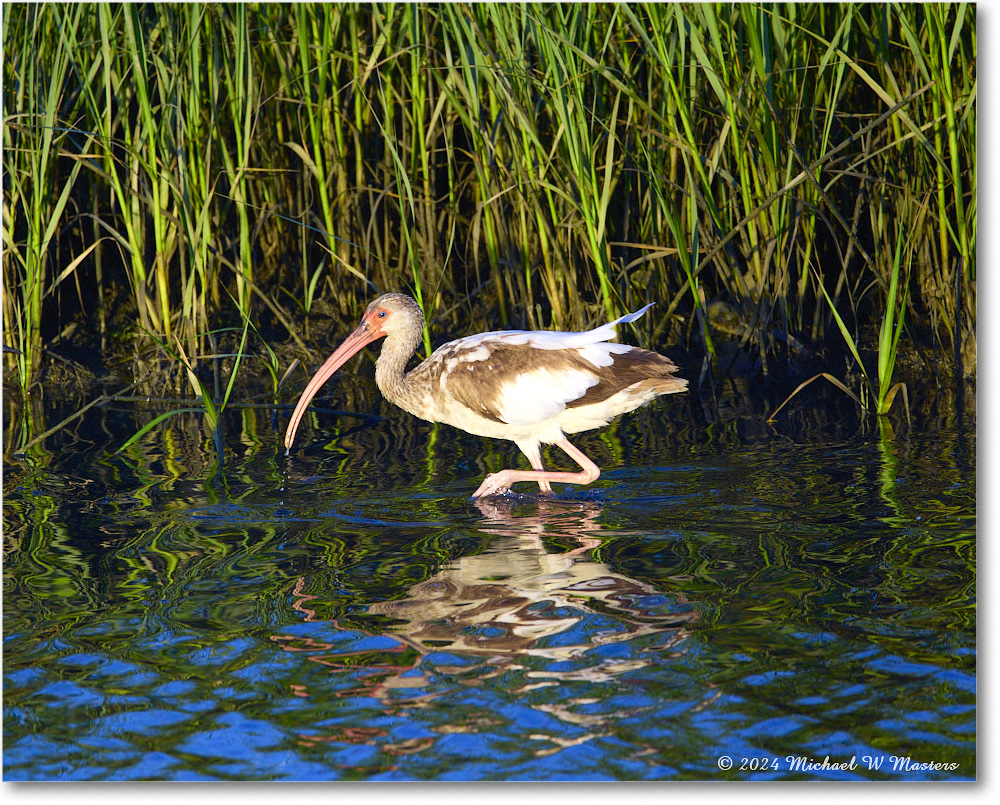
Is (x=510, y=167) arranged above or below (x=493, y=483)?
above

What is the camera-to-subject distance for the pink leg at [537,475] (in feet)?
18.9

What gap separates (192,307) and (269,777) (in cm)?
436

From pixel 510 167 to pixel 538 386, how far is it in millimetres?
2211

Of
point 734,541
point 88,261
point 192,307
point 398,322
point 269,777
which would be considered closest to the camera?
point 269,777

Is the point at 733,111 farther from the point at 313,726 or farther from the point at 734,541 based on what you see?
the point at 313,726

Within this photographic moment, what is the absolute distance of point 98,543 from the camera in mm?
5109

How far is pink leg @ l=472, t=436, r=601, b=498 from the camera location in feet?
18.9

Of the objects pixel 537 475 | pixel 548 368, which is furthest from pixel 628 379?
pixel 537 475

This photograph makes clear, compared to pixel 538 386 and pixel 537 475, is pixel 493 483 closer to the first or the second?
pixel 537 475

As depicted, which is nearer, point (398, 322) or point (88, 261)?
point (398, 322)

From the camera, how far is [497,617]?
13.9 ft

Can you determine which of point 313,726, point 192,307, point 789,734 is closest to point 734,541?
point 789,734

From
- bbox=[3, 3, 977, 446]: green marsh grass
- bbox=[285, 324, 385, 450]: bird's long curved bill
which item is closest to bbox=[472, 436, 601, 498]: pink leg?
bbox=[285, 324, 385, 450]: bird's long curved bill
